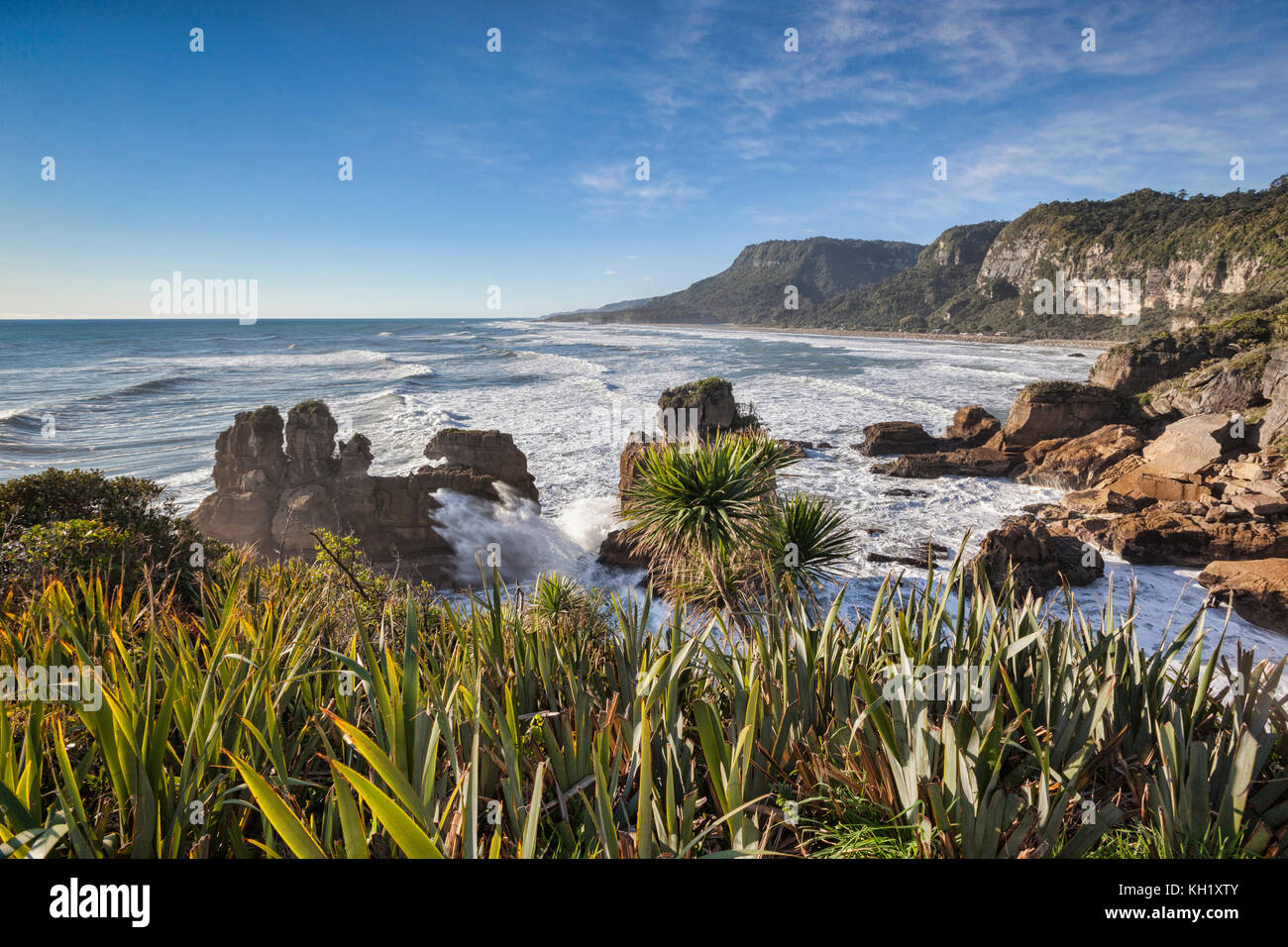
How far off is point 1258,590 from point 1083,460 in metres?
8.83

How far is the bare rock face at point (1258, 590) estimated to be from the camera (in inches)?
359

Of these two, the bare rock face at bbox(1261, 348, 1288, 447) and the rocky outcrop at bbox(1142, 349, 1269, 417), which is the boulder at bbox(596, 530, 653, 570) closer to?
the bare rock face at bbox(1261, 348, 1288, 447)

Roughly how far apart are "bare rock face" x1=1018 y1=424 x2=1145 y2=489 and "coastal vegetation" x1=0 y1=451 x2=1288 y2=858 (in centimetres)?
1758

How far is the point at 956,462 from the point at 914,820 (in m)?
20.1

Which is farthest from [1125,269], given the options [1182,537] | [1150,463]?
[1182,537]

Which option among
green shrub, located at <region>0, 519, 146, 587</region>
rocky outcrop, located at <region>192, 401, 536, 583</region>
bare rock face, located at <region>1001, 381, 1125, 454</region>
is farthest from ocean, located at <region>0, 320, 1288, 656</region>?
green shrub, located at <region>0, 519, 146, 587</region>

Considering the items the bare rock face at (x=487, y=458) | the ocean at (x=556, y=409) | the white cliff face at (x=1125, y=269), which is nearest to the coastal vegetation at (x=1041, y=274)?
the white cliff face at (x=1125, y=269)

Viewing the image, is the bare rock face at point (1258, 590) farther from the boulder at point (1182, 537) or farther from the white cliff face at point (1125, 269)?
the white cliff face at point (1125, 269)

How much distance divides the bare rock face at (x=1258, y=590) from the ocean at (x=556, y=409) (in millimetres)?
257

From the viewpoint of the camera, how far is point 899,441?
878 inches

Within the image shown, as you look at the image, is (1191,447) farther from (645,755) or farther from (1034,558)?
(645,755)

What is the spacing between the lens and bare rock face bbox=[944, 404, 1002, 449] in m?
21.9
